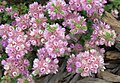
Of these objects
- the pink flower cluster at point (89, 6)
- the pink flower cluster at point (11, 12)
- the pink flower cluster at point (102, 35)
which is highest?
the pink flower cluster at point (11, 12)

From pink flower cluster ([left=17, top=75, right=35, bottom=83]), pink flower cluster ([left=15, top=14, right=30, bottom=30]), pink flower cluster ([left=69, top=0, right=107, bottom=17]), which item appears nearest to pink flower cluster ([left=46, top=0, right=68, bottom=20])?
pink flower cluster ([left=69, top=0, right=107, bottom=17])

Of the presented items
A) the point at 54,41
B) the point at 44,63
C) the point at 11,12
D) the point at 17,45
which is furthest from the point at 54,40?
the point at 11,12

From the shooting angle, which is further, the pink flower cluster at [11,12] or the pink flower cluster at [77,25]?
the pink flower cluster at [11,12]

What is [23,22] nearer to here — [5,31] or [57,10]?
[5,31]

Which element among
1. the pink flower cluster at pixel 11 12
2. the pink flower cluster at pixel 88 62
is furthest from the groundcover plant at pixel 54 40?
the pink flower cluster at pixel 11 12

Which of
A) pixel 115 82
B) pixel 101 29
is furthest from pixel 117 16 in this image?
pixel 115 82

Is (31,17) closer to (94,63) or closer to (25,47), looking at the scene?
(25,47)

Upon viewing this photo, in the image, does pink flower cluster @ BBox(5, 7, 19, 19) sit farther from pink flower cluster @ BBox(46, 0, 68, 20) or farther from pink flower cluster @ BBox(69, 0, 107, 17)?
pink flower cluster @ BBox(69, 0, 107, 17)

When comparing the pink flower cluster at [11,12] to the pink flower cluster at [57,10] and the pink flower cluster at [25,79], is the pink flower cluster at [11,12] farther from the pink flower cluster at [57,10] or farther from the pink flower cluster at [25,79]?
the pink flower cluster at [25,79]
